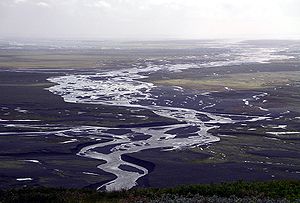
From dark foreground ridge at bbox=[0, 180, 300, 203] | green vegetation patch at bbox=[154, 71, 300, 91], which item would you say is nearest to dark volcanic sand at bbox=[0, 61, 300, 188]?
dark foreground ridge at bbox=[0, 180, 300, 203]

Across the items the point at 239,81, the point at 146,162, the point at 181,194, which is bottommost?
the point at 239,81

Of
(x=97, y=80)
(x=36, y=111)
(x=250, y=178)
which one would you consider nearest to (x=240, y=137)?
(x=250, y=178)

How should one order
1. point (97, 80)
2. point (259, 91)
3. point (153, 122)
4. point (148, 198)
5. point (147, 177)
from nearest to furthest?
1. point (148, 198)
2. point (147, 177)
3. point (153, 122)
4. point (259, 91)
5. point (97, 80)

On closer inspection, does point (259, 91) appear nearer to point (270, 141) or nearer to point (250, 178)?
point (270, 141)

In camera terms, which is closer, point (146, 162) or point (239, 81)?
point (146, 162)

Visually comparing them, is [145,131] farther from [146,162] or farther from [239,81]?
[239,81]

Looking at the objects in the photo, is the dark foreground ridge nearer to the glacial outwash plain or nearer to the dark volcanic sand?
the glacial outwash plain

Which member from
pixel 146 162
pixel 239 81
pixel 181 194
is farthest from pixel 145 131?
pixel 239 81
